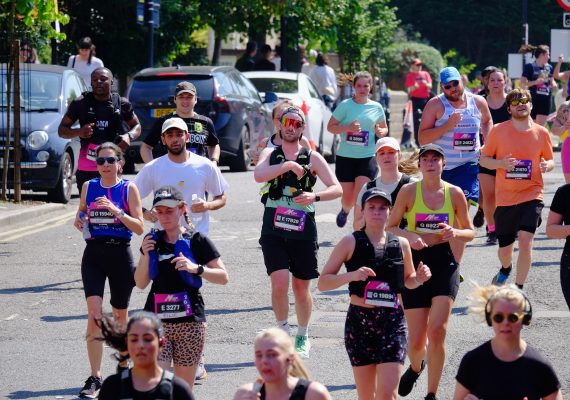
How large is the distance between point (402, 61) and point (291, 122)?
38.0m

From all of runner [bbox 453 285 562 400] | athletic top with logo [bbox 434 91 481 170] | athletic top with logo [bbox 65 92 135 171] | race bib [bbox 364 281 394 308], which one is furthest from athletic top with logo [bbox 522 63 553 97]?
runner [bbox 453 285 562 400]

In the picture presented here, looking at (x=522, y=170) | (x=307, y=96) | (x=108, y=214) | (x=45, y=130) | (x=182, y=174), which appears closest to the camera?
(x=108, y=214)

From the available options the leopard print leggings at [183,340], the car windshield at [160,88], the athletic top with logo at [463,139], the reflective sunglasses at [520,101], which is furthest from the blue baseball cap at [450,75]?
the car windshield at [160,88]

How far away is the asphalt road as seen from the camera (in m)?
9.30

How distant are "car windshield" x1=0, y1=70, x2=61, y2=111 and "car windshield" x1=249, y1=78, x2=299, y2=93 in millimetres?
6894

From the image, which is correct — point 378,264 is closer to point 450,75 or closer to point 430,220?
point 430,220

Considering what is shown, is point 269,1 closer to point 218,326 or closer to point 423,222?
point 218,326

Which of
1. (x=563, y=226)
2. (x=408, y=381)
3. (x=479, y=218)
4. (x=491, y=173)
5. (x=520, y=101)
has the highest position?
(x=520, y=101)

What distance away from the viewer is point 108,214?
362 inches

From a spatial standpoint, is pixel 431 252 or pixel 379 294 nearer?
pixel 379 294

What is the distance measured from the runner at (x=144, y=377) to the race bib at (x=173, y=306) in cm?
156

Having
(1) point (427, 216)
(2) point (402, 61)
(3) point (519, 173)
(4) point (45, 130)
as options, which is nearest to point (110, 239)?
(1) point (427, 216)

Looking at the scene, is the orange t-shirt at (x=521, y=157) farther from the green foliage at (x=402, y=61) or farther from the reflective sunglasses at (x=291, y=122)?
the green foliage at (x=402, y=61)

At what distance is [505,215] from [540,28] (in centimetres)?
4920
